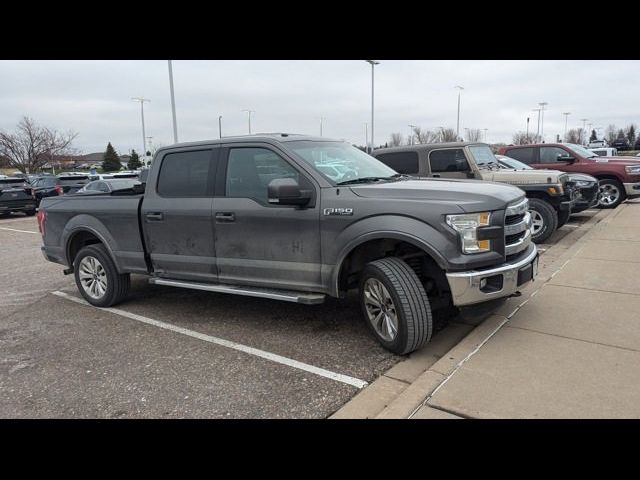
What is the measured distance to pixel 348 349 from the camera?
4.23m

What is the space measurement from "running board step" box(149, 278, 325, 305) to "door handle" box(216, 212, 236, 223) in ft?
2.18

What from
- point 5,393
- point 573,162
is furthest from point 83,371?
point 573,162

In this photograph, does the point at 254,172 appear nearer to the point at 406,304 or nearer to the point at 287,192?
the point at 287,192

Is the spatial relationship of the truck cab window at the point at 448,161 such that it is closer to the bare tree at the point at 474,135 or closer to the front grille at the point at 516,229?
the front grille at the point at 516,229

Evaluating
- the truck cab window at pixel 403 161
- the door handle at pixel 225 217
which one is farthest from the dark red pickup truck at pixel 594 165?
the door handle at pixel 225 217

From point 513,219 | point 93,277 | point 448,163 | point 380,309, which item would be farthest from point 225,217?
point 448,163

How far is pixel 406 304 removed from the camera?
12.4 ft

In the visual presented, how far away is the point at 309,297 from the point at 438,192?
141 cm

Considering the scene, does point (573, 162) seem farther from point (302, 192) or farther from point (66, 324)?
point (66, 324)

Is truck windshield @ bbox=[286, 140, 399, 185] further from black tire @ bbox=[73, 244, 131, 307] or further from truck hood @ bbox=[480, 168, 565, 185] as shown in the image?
truck hood @ bbox=[480, 168, 565, 185]

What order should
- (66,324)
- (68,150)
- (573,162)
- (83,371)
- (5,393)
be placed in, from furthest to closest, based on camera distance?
1. (68,150)
2. (573,162)
3. (66,324)
4. (83,371)
5. (5,393)

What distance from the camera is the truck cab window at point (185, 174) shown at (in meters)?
5.03

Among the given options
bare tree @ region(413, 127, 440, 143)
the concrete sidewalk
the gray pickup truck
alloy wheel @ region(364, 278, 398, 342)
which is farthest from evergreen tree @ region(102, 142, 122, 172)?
the concrete sidewalk
